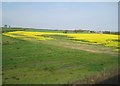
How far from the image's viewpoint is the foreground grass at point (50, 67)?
14.2 metres

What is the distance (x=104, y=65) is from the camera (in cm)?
1859

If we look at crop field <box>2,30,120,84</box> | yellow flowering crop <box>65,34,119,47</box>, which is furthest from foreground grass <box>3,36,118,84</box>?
yellow flowering crop <box>65,34,119,47</box>

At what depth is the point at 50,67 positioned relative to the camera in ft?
56.6

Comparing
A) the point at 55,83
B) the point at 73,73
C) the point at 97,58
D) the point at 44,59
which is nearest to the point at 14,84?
the point at 55,83

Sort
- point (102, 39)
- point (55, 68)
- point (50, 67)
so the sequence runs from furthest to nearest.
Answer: point (102, 39) < point (50, 67) < point (55, 68)

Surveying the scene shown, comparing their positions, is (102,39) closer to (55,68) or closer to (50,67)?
(50,67)

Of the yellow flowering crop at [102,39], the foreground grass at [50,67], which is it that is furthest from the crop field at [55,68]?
the yellow flowering crop at [102,39]

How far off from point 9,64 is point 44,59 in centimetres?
344

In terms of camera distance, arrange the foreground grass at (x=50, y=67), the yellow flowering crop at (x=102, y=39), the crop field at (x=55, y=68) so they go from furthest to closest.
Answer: the yellow flowering crop at (x=102, y=39) < the foreground grass at (x=50, y=67) < the crop field at (x=55, y=68)

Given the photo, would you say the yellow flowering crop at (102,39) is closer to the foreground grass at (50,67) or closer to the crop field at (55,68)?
the crop field at (55,68)

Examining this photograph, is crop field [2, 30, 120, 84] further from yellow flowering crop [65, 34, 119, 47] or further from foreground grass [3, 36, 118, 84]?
yellow flowering crop [65, 34, 119, 47]

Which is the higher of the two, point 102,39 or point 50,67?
point 102,39

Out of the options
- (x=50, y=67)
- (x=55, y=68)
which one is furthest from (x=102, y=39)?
(x=55, y=68)

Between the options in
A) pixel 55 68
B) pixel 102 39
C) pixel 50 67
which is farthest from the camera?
pixel 102 39
